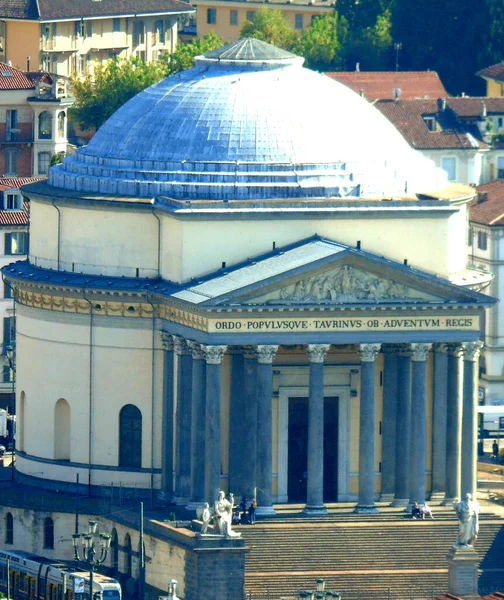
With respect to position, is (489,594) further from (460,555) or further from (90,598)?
(90,598)

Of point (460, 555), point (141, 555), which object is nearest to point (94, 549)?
point (141, 555)

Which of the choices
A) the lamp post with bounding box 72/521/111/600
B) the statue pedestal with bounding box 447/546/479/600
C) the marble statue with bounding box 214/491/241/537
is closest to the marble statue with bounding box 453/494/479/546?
the statue pedestal with bounding box 447/546/479/600

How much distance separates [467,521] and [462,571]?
1.89 m

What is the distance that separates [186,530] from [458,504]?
33.8 ft

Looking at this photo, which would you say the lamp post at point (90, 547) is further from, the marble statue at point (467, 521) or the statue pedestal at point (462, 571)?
the marble statue at point (467, 521)

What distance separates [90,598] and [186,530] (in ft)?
30.8

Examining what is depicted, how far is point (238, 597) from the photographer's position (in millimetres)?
196875

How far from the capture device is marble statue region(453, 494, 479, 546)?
651ft

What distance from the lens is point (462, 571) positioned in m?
198

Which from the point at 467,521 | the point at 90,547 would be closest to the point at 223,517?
the point at 90,547

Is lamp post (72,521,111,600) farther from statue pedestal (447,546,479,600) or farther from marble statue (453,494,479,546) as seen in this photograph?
marble statue (453,494,479,546)

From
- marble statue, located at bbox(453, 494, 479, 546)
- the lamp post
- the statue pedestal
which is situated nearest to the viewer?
the lamp post

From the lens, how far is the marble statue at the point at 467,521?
651 ft

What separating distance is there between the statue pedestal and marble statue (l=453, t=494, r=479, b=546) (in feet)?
1.55
